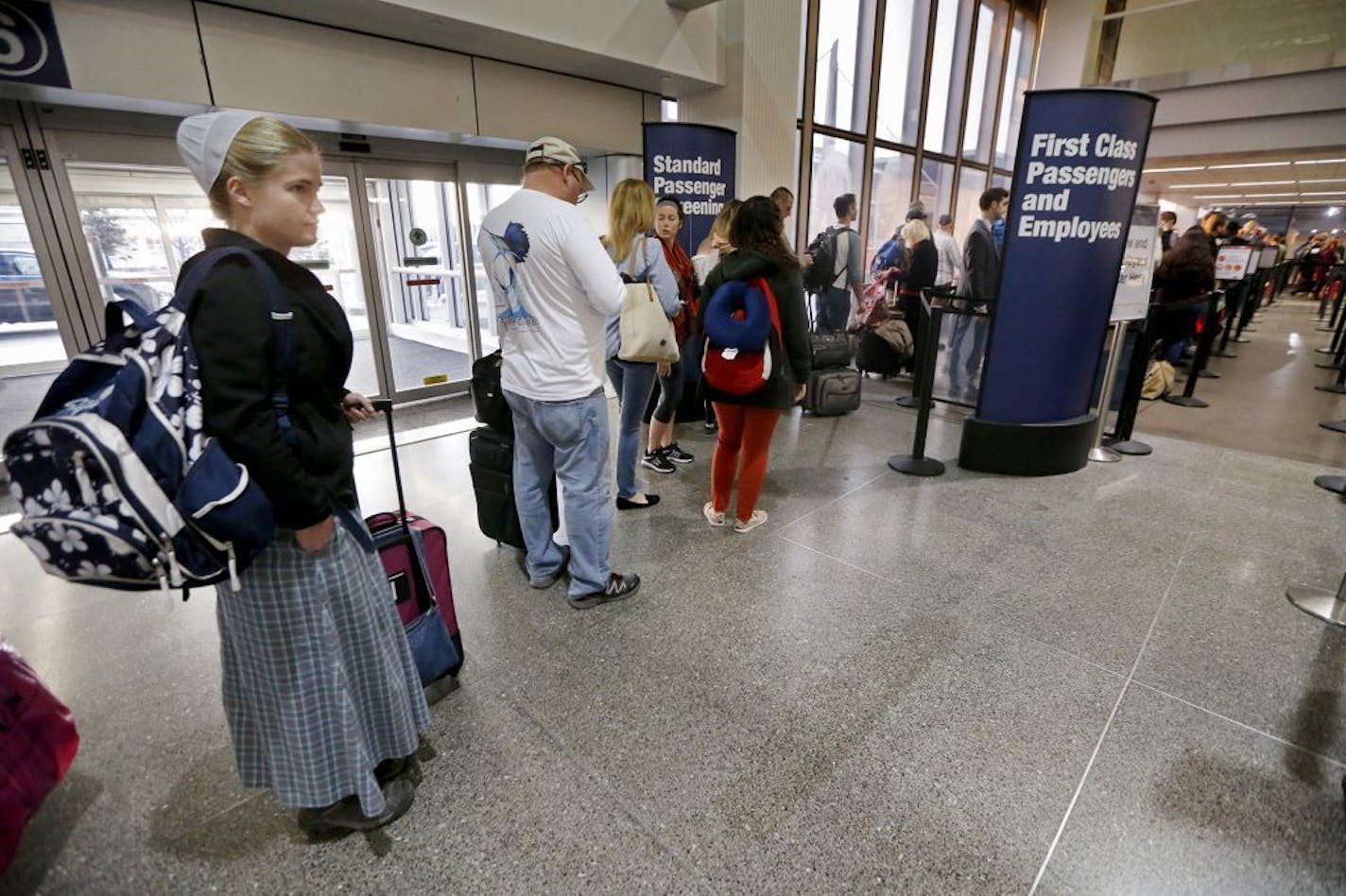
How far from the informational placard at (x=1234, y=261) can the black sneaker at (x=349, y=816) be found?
936cm

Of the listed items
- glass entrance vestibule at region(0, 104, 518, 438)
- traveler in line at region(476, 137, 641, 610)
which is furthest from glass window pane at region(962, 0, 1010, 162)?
traveler in line at region(476, 137, 641, 610)

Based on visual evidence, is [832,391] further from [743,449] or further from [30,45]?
[30,45]

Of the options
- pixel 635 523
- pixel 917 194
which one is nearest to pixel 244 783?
pixel 635 523

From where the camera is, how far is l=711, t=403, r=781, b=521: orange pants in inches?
116

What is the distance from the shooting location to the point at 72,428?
990 millimetres

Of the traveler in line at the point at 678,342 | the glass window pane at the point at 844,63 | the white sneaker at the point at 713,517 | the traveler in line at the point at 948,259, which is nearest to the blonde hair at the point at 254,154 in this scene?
the traveler in line at the point at 678,342

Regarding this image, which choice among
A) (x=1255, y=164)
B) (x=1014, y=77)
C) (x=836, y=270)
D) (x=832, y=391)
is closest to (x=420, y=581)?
(x=832, y=391)

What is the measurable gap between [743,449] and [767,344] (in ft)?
1.88

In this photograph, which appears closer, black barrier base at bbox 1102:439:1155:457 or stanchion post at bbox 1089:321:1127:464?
stanchion post at bbox 1089:321:1127:464

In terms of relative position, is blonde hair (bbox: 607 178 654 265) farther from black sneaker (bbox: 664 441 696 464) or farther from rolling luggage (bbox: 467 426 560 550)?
black sneaker (bbox: 664 441 696 464)

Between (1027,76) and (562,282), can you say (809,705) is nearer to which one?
(562,282)

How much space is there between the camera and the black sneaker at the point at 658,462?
13.3 ft

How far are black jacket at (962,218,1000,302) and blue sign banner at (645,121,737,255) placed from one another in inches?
81.4

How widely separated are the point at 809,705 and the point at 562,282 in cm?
160
